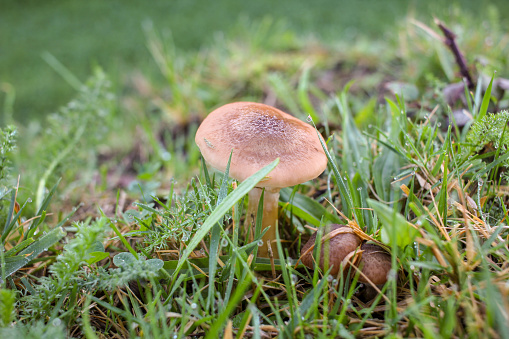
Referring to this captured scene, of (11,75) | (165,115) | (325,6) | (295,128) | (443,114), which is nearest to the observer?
(295,128)

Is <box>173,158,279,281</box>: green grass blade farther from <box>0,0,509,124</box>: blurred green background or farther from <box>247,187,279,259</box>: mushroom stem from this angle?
<box>0,0,509,124</box>: blurred green background

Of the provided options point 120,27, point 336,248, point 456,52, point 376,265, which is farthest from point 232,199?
point 120,27

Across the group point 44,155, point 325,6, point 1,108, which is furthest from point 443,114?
point 1,108

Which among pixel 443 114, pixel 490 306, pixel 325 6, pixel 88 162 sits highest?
pixel 325 6

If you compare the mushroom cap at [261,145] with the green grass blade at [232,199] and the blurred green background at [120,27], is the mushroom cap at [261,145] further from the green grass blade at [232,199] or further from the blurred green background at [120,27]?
the blurred green background at [120,27]

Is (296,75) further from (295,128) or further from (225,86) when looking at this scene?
(295,128)

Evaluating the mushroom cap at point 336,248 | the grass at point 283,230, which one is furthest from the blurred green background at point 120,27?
the mushroom cap at point 336,248
